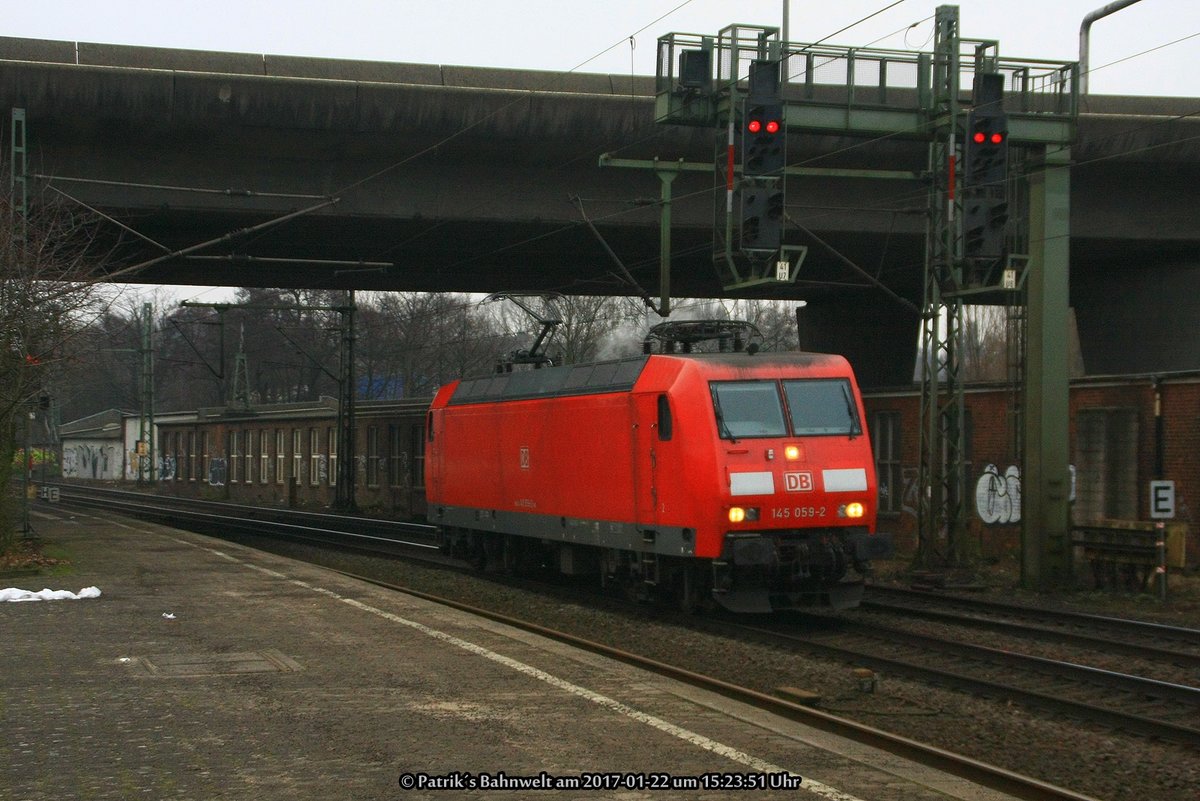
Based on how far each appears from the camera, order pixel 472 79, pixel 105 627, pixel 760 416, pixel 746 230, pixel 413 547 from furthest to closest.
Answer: pixel 413 547, pixel 472 79, pixel 746 230, pixel 760 416, pixel 105 627

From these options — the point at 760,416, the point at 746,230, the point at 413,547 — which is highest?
the point at 746,230

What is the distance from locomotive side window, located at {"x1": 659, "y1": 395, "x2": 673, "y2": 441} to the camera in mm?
15578

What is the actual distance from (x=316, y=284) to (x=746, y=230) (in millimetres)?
20331

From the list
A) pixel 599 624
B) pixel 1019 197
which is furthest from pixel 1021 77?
pixel 599 624

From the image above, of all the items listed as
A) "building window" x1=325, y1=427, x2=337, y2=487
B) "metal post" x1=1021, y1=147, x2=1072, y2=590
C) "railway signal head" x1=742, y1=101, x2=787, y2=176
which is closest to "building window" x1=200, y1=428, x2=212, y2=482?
"building window" x1=325, y1=427, x2=337, y2=487

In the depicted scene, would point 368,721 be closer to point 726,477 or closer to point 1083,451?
point 726,477

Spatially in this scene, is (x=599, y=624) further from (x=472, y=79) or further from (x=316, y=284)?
(x=316, y=284)

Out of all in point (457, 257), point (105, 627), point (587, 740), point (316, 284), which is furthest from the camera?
point (316, 284)

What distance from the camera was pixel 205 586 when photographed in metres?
17.8

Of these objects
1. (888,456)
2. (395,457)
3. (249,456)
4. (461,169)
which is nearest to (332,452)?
(395,457)

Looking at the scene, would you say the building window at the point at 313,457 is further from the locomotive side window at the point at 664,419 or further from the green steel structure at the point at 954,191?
the locomotive side window at the point at 664,419

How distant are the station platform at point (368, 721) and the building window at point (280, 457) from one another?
4378cm

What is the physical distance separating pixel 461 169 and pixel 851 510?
14.8 metres

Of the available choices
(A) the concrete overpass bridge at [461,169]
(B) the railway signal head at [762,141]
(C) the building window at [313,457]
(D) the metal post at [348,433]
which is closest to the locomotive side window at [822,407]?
(B) the railway signal head at [762,141]
